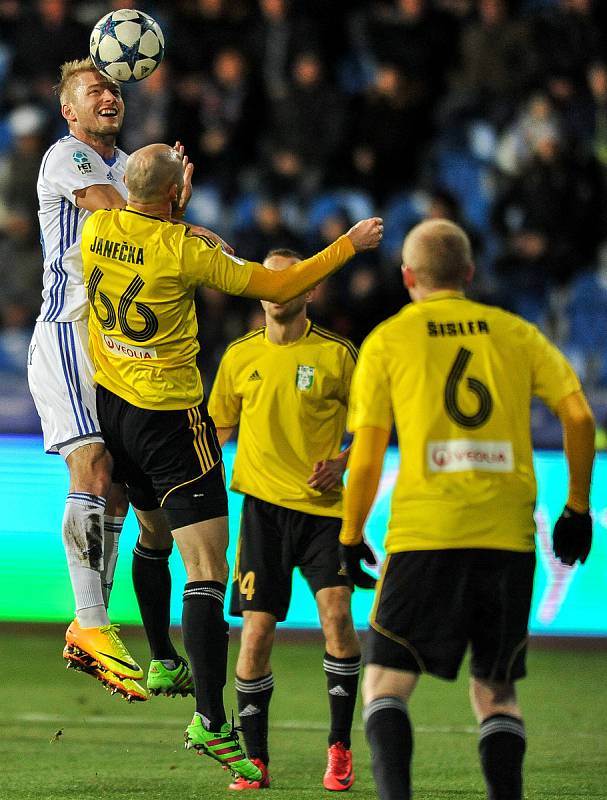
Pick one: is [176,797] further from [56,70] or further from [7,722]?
[56,70]

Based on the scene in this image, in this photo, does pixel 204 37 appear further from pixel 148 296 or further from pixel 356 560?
pixel 356 560

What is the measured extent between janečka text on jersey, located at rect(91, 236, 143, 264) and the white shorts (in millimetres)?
522

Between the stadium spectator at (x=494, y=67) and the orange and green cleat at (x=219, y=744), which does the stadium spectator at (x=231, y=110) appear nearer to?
the stadium spectator at (x=494, y=67)

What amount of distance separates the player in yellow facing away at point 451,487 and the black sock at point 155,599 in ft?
6.89

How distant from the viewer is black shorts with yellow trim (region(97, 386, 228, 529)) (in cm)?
592

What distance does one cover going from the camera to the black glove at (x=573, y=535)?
4871mm

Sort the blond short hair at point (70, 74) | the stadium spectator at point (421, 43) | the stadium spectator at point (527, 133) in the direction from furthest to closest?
1. the stadium spectator at point (421, 43)
2. the stadium spectator at point (527, 133)
3. the blond short hair at point (70, 74)

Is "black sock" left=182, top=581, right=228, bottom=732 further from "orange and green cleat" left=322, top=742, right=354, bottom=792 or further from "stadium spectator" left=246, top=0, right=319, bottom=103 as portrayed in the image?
"stadium spectator" left=246, top=0, right=319, bottom=103

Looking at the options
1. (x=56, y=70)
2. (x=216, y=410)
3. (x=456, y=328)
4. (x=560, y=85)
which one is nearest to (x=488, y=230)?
(x=560, y=85)

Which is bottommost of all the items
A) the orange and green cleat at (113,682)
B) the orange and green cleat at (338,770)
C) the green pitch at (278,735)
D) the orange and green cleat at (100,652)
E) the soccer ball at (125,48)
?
the green pitch at (278,735)

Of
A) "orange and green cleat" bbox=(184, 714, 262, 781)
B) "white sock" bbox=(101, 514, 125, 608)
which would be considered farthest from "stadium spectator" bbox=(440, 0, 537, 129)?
"orange and green cleat" bbox=(184, 714, 262, 781)

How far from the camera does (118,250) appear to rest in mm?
5738

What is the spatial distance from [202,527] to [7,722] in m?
3.10

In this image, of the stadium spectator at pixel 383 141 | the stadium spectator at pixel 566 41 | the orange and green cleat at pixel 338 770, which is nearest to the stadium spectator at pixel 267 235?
the stadium spectator at pixel 383 141
